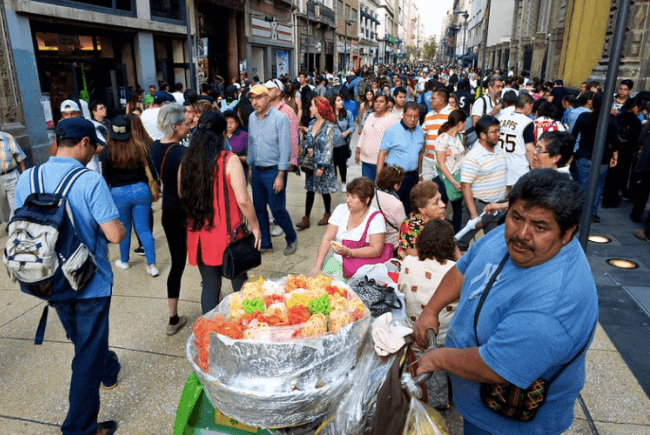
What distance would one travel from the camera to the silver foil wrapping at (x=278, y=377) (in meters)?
1.81

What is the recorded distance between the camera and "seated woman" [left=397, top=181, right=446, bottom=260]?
3.75 meters

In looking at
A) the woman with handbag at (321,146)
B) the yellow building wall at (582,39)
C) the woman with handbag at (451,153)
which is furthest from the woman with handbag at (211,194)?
the yellow building wall at (582,39)

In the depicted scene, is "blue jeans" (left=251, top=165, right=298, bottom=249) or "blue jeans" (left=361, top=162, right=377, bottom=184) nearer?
"blue jeans" (left=251, top=165, right=298, bottom=249)

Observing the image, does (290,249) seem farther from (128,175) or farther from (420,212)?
(420,212)

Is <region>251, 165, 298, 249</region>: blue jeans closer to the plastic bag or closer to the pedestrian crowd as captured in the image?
the pedestrian crowd

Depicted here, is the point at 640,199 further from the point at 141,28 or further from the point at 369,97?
the point at 141,28

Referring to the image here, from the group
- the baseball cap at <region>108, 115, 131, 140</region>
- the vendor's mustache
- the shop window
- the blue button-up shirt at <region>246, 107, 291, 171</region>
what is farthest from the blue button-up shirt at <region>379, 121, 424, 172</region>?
the shop window

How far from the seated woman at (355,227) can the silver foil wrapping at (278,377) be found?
5.09 feet

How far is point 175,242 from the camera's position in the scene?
3.81 meters

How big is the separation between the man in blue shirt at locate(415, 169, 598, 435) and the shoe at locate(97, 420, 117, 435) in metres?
2.22

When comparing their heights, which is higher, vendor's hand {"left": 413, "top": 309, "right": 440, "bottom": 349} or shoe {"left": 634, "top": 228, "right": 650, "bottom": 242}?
vendor's hand {"left": 413, "top": 309, "right": 440, "bottom": 349}

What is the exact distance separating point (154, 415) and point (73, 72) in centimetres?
1142

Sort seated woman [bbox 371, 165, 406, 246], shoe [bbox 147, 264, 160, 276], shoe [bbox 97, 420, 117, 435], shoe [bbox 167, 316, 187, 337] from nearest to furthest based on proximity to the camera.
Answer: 1. shoe [bbox 97, 420, 117, 435]
2. shoe [bbox 167, 316, 187, 337]
3. seated woman [bbox 371, 165, 406, 246]
4. shoe [bbox 147, 264, 160, 276]

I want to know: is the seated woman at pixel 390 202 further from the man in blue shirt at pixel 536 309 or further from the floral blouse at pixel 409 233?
the man in blue shirt at pixel 536 309
